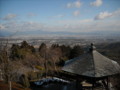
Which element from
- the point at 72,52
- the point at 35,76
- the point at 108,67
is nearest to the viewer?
the point at 108,67

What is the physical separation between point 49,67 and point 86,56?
1432cm

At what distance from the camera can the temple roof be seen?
21.3 ft

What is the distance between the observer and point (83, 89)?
8430mm

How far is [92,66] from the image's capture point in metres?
6.75

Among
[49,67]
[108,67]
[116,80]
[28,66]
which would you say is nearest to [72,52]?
[49,67]

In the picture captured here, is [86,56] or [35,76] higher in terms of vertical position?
[86,56]

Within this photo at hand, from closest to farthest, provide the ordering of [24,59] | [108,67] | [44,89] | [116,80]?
1. [108,67]
2. [116,80]
3. [44,89]
4. [24,59]

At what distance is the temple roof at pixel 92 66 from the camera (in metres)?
6.49

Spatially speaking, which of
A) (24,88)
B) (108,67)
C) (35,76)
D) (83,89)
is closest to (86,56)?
(108,67)

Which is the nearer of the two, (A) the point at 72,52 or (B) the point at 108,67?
(B) the point at 108,67

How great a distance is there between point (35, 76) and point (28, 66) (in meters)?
3.69

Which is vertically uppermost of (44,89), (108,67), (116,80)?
(108,67)

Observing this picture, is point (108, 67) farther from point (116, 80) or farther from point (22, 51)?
point (22, 51)

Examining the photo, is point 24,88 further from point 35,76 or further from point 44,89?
point 35,76
